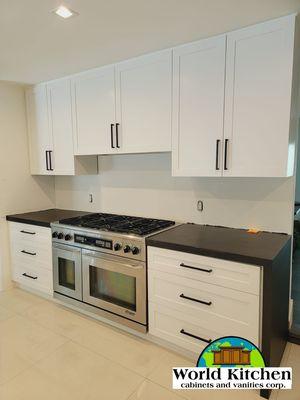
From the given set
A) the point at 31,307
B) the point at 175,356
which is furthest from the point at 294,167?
the point at 31,307

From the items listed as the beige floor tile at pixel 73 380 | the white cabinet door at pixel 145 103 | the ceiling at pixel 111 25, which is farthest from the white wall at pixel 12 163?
the beige floor tile at pixel 73 380

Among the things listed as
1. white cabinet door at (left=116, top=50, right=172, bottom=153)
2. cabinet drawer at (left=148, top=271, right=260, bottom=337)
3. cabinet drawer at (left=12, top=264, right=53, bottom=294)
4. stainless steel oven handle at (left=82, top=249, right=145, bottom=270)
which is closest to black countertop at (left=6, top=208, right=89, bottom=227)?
cabinet drawer at (left=12, top=264, right=53, bottom=294)

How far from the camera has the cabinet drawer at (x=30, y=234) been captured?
3.05m

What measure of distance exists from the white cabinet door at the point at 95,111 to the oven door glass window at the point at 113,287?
1180 mm

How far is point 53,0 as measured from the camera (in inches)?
65.4

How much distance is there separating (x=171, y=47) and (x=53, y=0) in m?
1.00

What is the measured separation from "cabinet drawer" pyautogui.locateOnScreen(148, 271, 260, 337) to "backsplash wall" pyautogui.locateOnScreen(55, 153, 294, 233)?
2.46 feet

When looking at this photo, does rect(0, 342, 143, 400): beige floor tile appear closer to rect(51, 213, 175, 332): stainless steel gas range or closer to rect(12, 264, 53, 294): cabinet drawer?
rect(51, 213, 175, 332): stainless steel gas range

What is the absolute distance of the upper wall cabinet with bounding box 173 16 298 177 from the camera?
1928 mm

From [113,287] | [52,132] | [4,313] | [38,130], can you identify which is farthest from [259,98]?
[4,313]

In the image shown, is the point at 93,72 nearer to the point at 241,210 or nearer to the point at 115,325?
the point at 241,210

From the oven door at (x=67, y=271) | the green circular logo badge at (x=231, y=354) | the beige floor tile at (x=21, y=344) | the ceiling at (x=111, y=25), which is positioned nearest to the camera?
the ceiling at (x=111, y=25)

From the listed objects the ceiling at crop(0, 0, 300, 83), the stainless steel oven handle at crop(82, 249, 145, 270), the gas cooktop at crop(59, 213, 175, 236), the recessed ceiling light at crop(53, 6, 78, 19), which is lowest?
the stainless steel oven handle at crop(82, 249, 145, 270)

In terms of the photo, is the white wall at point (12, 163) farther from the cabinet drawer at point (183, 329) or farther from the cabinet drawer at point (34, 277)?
the cabinet drawer at point (183, 329)
